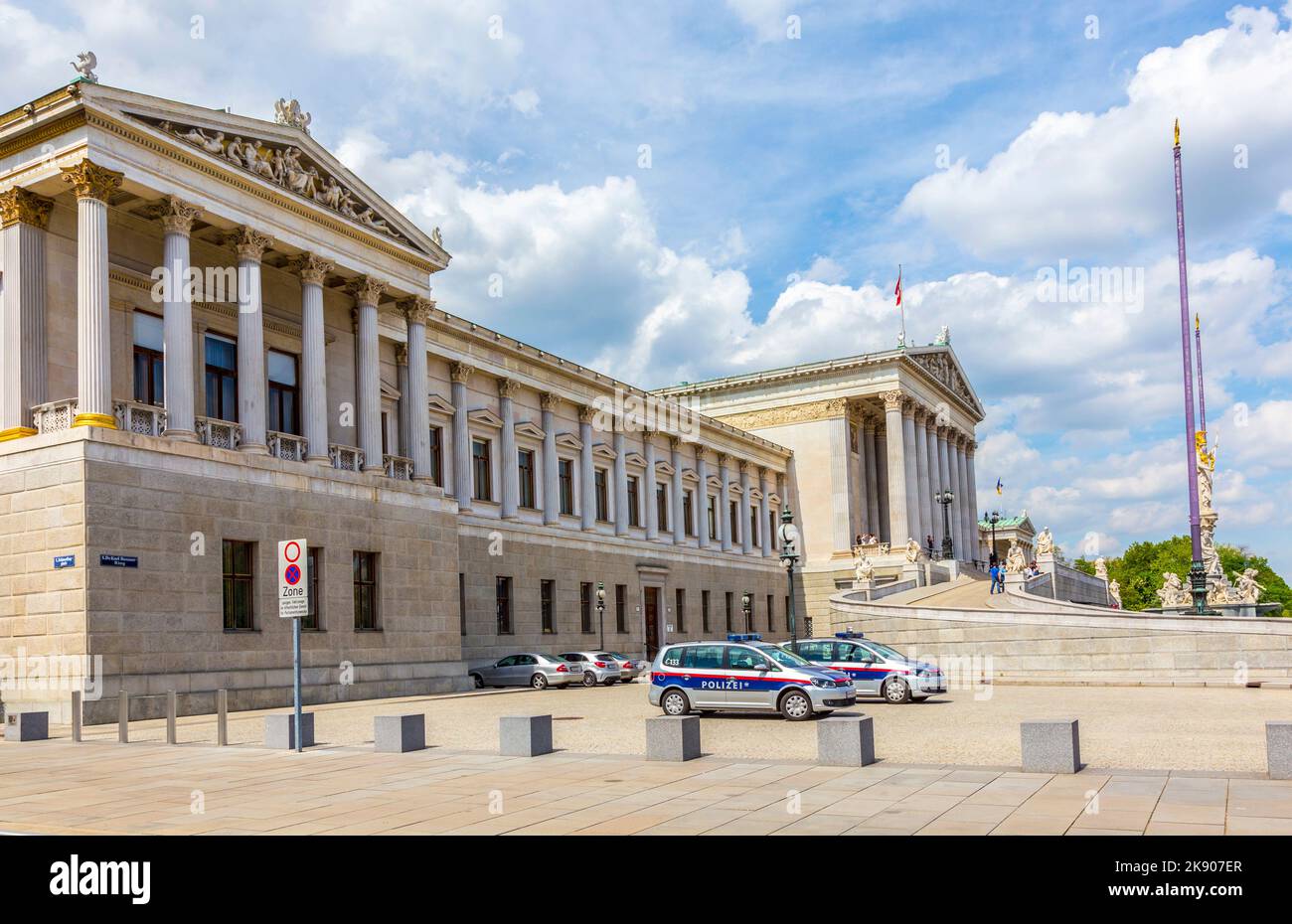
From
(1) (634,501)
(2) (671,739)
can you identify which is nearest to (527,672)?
(1) (634,501)

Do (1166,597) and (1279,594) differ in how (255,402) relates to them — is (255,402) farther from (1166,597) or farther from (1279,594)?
(1279,594)

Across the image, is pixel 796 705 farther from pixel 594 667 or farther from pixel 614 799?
pixel 594 667

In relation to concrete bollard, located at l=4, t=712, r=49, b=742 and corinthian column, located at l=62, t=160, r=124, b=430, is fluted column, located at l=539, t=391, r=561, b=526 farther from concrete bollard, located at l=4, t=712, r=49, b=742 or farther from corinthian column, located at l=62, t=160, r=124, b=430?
concrete bollard, located at l=4, t=712, r=49, b=742

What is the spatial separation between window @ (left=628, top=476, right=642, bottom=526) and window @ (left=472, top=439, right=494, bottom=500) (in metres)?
14.2

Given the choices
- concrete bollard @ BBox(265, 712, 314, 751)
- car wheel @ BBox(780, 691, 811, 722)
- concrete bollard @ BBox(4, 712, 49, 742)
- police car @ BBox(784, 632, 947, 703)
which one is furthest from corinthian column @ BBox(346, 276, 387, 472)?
concrete bollard @ BBox(265, 712, 314, 751)

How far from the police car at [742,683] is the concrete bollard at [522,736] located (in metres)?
7.36

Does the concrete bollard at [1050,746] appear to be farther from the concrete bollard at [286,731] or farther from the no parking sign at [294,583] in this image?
the concrete bollard at [286,731]

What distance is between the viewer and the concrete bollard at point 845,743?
1573 centimetres

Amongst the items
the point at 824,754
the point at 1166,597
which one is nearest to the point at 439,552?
the point at 824,754

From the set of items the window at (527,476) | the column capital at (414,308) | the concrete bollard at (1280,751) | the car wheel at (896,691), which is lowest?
the car wheel at (896,691)

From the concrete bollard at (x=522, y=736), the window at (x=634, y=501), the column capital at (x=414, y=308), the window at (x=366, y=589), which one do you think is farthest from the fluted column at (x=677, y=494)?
the concrete bollard at (x=522, y=736)

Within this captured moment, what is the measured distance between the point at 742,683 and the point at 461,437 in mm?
27091

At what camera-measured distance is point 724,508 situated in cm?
7550
